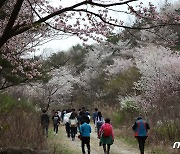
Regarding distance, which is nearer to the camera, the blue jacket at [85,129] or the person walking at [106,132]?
the person walking at [106,132]

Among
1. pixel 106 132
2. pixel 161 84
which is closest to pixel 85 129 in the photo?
pixel 106 132

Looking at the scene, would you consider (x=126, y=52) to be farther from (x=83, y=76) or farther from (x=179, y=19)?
(x=179, y=19)

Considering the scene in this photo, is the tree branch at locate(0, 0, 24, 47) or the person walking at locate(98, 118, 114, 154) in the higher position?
the tree branch at locate(0, 0, 24, 47)

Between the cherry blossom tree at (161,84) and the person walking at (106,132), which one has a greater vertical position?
the cherry blossom tree at (161,84)

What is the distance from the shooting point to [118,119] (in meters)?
21.7

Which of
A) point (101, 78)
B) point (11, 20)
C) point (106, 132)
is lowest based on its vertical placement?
point (106, 132)

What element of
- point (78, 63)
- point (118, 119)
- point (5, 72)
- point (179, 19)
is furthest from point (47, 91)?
point (179, 19)

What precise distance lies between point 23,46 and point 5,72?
2565mm

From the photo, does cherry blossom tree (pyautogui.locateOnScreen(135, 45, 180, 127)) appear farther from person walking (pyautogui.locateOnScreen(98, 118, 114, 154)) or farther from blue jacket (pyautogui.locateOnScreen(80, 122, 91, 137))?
blue jacket (pyautogui.locateOnScreen(80, 122, 91, 137))

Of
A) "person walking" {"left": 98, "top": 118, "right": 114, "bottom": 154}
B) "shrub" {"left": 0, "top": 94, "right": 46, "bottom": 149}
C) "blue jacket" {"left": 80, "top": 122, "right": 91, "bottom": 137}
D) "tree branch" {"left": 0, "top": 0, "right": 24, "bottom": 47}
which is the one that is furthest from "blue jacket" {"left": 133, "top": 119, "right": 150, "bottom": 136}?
"tree branch" {"left": 0, "top": 0, "right": 24, "bottom": 47}

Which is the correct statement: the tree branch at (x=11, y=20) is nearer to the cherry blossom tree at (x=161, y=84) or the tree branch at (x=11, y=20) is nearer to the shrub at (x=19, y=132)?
the shrub at (x=19, y=132)

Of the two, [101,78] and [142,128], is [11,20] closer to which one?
[142,128]

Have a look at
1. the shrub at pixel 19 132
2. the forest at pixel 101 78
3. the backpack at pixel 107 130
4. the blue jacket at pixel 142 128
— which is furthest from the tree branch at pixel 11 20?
the blue jacket at pixel 142 128

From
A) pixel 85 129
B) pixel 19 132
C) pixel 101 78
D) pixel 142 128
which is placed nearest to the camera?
pixel 19 132
